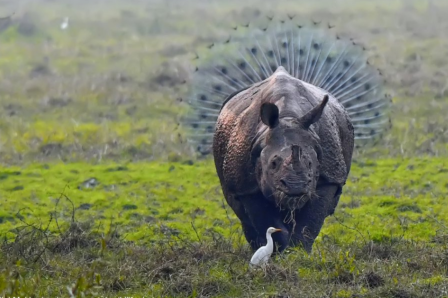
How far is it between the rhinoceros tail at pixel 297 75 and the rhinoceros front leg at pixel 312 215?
2.27 meters

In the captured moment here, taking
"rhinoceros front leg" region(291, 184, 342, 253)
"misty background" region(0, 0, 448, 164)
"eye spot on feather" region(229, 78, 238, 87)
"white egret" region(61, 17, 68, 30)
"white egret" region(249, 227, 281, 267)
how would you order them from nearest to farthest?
1. "white egret" region(249, 227, 281, 267)
2. "rhinoceros front leg" region(291, 184, 342, 253)
3. "eye spot on feather" region(229, 78, 238, 87)
4. "misty background" region(0, 0, 448, 164)
5. "white egret" region(61, 17, 68, 30)

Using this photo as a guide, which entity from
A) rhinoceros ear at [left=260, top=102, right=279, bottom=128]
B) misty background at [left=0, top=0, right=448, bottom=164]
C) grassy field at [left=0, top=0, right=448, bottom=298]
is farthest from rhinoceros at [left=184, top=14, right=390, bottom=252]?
misty background at [left=0, top=0, right=448, bottom=164]

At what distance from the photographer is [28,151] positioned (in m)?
15.7

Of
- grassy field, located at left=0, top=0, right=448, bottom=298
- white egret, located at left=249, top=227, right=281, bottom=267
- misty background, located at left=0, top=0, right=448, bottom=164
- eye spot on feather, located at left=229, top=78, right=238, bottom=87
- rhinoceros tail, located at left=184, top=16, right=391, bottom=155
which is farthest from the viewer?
misty background, located at left=0, top=0, right=448, bottom=164

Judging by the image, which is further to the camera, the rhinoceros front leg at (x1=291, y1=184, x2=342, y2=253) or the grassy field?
the rhinoceros front leg at (x1=291, y1=184, x2=342, y2=253)

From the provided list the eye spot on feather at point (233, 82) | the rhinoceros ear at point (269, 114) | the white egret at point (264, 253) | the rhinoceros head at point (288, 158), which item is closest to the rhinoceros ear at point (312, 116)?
the rhinoceros head at point (288, 158)

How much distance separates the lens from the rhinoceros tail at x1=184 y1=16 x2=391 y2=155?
34.7 ft

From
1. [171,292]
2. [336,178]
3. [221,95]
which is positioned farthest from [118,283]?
[221,95]

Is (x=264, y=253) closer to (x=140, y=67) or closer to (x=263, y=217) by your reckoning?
(x=263, y=217)

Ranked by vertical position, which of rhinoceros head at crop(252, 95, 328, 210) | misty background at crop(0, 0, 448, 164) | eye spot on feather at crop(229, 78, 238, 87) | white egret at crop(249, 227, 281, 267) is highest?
rhinoceros head at crop(252, 95, 328, 210)

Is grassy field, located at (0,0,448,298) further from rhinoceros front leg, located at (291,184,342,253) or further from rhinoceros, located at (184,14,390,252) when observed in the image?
rhinoceros, located at (184,14,390,252)

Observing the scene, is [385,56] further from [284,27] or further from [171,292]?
[171,292]

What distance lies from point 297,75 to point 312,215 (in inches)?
99.1

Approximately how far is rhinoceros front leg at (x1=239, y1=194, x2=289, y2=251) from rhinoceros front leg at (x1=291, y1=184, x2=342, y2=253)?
5.0 inches
